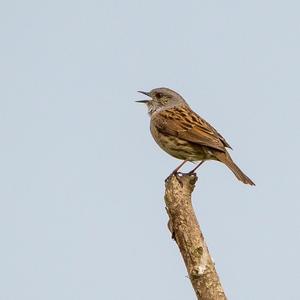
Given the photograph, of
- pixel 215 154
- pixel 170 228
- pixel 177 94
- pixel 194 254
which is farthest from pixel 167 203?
pixel 177 94

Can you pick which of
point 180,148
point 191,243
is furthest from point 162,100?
point 191,243

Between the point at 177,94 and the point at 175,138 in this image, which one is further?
the point at 177,94

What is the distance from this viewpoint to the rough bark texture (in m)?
6.95

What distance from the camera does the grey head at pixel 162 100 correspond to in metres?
13.0

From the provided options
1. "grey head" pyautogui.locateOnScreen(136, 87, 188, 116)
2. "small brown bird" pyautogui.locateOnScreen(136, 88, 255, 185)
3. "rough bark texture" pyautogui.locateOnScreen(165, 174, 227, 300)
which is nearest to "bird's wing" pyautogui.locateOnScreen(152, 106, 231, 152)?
"small brown bird" pyautogui.locateOnScreen(136, 88, 255, 185)

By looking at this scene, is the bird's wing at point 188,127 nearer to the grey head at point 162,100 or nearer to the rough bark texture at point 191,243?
the grey head at point 162,100

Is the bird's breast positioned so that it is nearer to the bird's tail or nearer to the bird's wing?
the bird's wing

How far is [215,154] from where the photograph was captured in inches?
429

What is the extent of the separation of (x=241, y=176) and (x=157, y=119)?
236 cm

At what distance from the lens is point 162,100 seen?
519 inches

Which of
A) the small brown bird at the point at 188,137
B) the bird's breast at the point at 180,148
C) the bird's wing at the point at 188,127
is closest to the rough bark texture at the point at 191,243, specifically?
the small brown bird at the point at 188,137

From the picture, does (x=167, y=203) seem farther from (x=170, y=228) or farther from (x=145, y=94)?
(x=145, y=94)

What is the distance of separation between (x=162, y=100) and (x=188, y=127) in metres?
1.77

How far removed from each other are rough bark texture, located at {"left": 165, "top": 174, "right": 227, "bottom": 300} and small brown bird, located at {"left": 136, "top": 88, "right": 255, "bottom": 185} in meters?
2.11
